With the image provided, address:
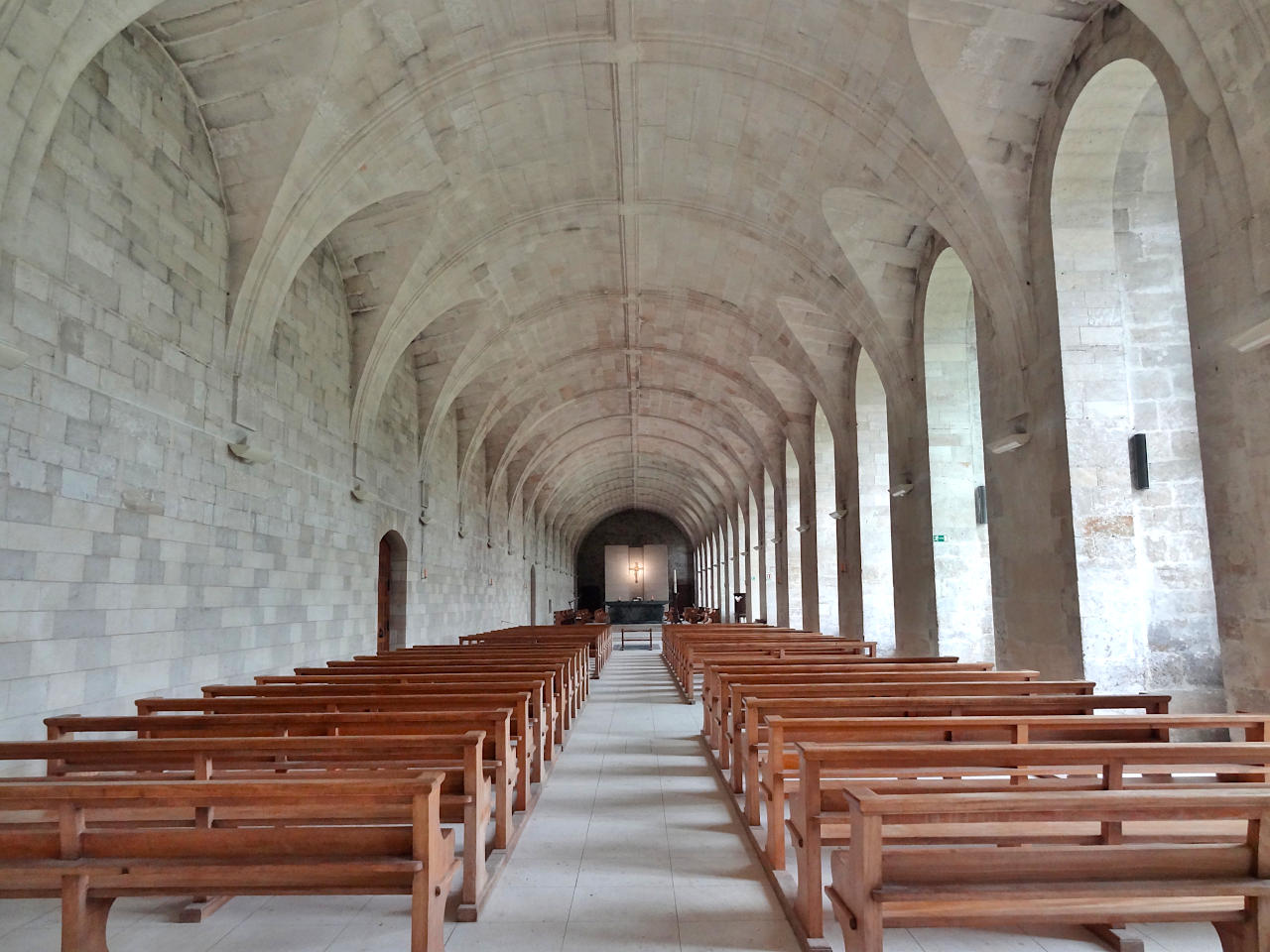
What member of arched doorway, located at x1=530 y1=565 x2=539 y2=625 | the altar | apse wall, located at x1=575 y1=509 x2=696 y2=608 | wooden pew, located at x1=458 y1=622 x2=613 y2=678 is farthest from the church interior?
apse wall, located at x1=575 y1=509 x2=696 y2=608

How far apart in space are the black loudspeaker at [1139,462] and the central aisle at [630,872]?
4.22m

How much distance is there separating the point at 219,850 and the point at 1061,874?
2570mm

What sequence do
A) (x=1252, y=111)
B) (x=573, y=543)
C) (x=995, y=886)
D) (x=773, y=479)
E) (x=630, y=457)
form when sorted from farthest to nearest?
(x=573, y=543)
(x=630, y=457)
(x=773, y=479)
(x=1252, y=111)
(x=995, y=886)

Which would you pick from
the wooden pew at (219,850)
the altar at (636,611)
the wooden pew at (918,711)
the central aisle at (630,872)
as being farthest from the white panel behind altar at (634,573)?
the wooden pew at (219,850)

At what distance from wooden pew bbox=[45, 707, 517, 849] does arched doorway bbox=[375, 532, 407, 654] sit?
9.16 meters

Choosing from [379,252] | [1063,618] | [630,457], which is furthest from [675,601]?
[1063,618]

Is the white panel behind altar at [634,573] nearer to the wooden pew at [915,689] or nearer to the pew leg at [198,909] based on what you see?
the wooden pew at [915,689]

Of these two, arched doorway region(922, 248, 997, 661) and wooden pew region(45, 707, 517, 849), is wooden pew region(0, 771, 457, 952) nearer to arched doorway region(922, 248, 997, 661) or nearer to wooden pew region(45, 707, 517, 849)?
wooden pew region(45, 707, 517, 849)

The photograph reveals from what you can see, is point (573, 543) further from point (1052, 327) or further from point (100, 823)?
point (100, 823)

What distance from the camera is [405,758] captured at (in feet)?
11.6

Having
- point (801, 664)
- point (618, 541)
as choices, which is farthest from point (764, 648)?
point (618, 541)

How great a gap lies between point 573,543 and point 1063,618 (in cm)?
3349

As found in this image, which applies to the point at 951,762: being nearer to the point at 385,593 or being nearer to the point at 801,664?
the point at 801,664

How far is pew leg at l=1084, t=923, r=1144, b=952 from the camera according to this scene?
293cm
